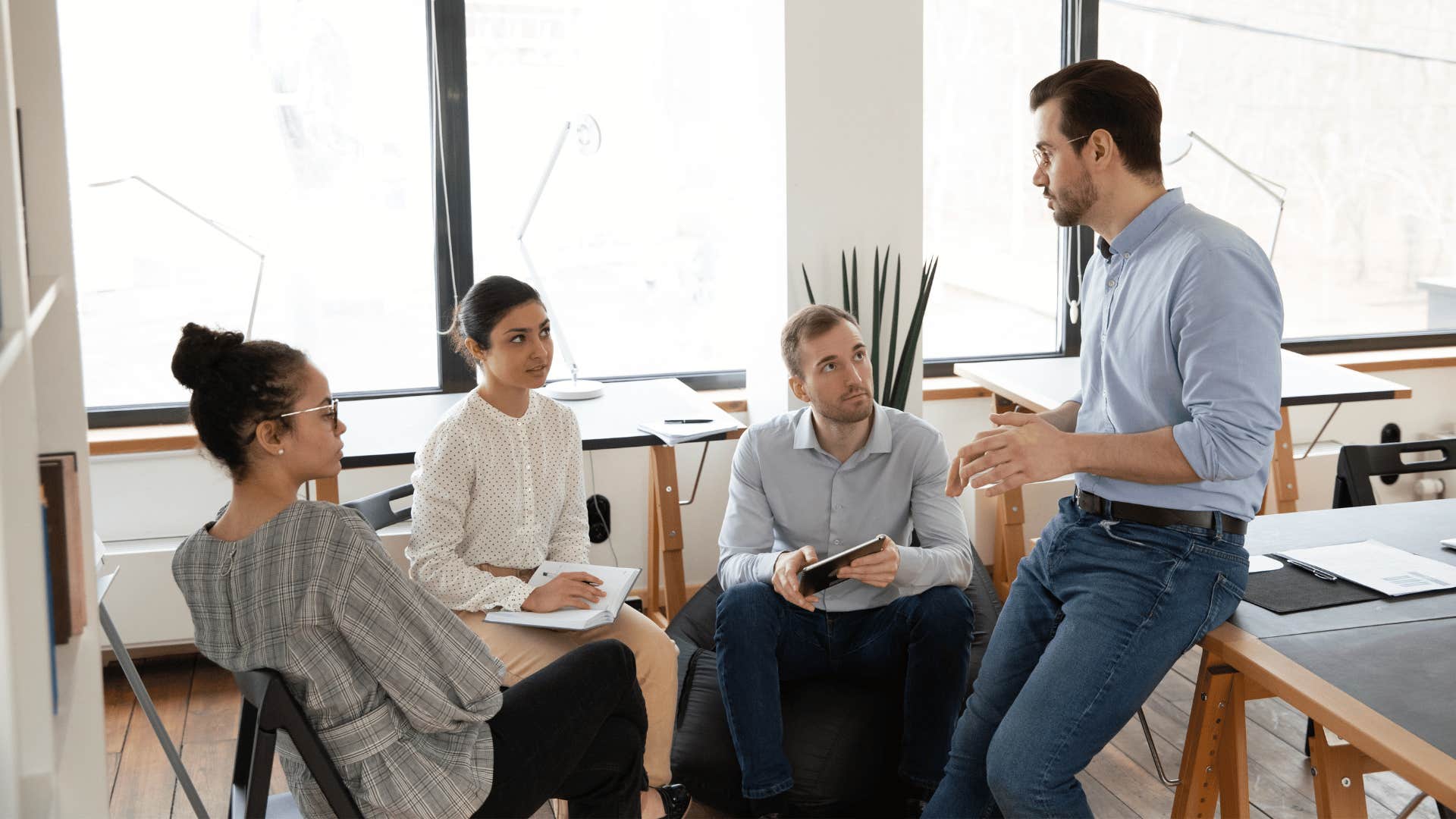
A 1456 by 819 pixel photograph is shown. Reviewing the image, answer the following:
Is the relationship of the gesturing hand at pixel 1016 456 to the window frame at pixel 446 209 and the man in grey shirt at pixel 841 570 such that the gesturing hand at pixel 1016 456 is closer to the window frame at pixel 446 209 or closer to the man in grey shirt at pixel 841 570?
the man in grey shirt at pixel 841 570

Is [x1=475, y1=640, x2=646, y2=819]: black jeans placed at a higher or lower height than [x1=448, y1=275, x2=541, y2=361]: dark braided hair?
lower

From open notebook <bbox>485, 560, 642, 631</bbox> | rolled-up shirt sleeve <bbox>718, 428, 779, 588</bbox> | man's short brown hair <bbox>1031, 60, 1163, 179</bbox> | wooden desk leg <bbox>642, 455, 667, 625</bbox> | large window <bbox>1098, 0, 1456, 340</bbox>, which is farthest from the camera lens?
large window <bbox>1098, 0, 1456, 340</bbox>

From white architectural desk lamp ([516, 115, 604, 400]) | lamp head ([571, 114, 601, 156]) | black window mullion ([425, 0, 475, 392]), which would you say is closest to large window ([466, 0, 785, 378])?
black window mullion ([425, 0, 475, 392])

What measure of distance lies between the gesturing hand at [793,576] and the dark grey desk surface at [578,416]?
0.68m

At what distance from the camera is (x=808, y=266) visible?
12.2 ft

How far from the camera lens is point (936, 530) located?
262 cm

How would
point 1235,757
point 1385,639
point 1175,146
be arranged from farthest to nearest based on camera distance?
point 1175,146 < point 1235,757 < point 1385,639

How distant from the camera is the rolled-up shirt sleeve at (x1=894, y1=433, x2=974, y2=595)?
8.19 ft

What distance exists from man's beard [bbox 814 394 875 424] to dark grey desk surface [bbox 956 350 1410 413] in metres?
0.87

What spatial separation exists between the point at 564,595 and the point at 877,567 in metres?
0.62

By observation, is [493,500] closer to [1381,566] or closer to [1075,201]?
[1075,201]

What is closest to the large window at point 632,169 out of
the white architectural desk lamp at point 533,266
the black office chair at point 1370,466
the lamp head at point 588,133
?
the white architectural desk lamp at point 533,266

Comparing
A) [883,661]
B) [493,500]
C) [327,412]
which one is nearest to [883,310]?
[883,661]

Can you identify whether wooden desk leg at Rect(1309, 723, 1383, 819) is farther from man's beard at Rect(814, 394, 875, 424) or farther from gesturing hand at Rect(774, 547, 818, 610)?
man's beard at Rect(814, 394, 875, 424)
